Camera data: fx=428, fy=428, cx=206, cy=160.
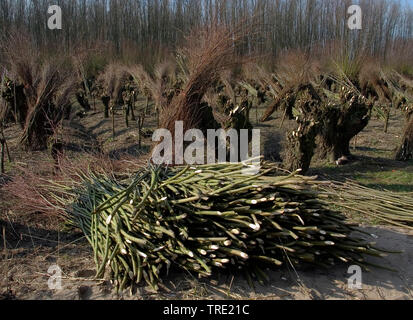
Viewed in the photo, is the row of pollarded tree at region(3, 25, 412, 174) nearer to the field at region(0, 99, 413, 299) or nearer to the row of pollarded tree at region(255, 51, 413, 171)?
the row of pollarded tree at region(255, 51, 413, 171)

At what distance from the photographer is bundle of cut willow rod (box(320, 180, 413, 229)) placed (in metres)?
4.26

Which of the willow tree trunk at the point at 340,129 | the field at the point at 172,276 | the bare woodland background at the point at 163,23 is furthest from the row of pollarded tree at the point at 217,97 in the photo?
the bare woodland background at the point at 163,23

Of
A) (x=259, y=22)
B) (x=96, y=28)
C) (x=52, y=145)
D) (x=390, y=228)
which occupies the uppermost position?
(x=96, y=28)

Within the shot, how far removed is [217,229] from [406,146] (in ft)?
19.0

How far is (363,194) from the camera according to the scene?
4.51 m

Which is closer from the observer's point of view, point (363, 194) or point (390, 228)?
point (390, 228)

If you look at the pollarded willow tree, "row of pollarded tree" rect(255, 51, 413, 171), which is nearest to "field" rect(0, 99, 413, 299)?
"row of pollarded tree" rect(255, 51, 413, 171)

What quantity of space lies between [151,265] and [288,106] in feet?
27.0

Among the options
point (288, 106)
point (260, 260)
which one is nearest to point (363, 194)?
point (260, 260)

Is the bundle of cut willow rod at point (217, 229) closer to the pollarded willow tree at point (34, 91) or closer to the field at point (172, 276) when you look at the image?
the field at point (172, 276)
